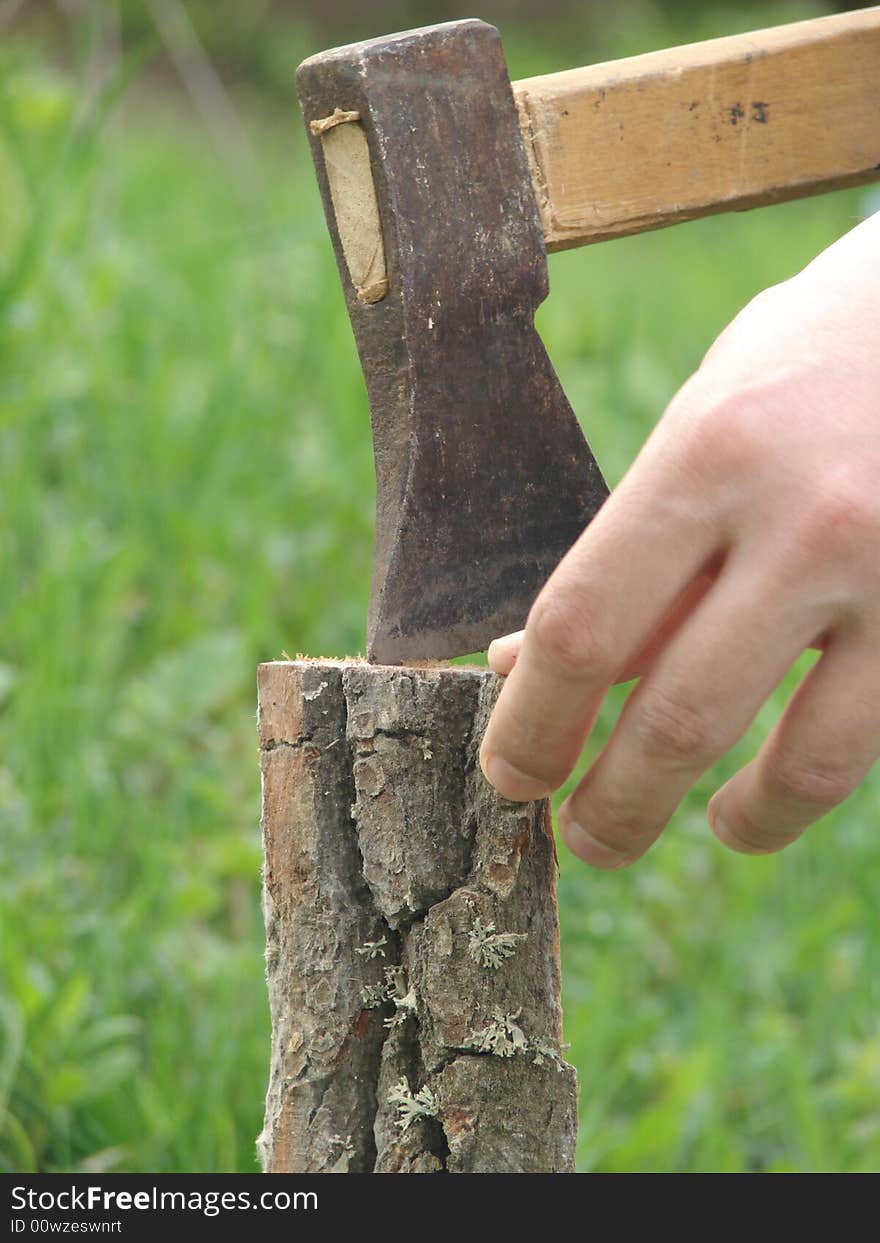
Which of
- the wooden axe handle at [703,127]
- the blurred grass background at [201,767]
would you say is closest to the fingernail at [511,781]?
the wooden axe handle at [703,127]

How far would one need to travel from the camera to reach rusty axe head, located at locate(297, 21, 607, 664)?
1195 mm

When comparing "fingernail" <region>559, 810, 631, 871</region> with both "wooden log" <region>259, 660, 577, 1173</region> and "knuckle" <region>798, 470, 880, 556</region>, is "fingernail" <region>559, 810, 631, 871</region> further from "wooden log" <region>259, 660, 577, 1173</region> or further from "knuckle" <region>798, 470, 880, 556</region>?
"knuckle" <region>798, 470, 880, 556</region>

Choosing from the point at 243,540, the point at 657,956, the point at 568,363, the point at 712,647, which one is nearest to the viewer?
the point at 712,647

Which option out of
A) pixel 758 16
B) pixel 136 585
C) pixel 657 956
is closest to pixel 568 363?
pixel 136 585

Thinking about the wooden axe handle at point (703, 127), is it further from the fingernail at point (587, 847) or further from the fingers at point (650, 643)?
the fingernail at point (587, 847)

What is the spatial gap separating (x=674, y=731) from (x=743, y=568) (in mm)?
131

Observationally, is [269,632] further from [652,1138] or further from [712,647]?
[712,647]

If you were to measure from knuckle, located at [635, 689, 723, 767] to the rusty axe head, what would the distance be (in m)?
0.33

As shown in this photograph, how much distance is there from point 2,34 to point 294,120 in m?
1.65

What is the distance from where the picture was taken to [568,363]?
4188mm

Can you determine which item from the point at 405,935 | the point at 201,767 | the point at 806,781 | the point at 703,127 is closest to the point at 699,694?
the point at 806,781

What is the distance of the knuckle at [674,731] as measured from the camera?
92 centimetres

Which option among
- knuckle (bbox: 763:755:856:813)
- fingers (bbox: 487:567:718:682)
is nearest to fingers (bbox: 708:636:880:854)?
knuckle (bbox: 763:755:856:813)

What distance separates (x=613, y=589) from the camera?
0.90 m
